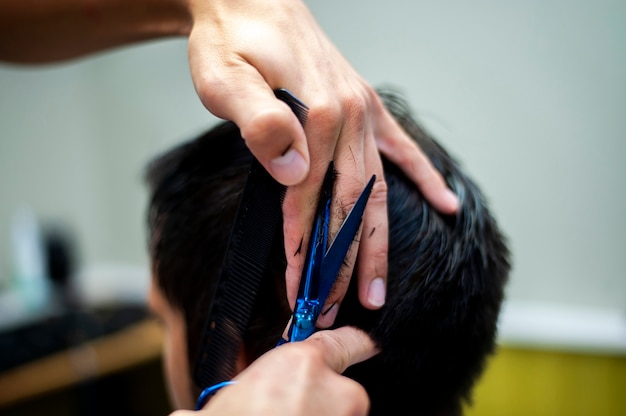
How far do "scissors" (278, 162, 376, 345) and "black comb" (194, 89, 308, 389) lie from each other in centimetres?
5

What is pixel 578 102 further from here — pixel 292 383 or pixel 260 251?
pixel 292 383

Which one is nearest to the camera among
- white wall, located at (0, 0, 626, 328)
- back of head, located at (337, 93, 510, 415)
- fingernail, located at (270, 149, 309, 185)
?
fingernail, located at (270, 149, 309, 185)

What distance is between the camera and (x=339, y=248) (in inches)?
22.3

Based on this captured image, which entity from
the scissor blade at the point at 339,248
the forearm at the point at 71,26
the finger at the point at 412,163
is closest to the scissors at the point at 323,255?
the scissor blade at the point at 339,248

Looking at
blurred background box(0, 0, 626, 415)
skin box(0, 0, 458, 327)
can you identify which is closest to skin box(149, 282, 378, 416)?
skin box(0, 0, 458, 327)

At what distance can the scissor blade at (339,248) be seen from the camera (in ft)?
1.84

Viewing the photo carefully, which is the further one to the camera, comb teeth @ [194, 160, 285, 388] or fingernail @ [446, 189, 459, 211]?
fingernail @ [446, 189, 459, 211]

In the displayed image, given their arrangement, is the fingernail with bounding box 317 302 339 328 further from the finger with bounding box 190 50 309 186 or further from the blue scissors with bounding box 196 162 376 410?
the finger with bounding box 190 50 309 186

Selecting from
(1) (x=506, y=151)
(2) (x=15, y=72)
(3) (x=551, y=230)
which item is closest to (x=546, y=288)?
(3) (x=551, y=230)

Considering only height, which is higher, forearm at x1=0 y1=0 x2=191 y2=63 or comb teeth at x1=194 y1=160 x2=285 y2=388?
forearm at x1=0 y1=0 x2=191 y2=63

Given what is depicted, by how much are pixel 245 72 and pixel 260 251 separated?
203 mm

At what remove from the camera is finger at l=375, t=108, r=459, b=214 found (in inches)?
27.5

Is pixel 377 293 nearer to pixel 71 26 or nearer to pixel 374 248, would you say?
pixel 374 248

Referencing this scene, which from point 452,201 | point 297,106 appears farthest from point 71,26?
point 452,201
